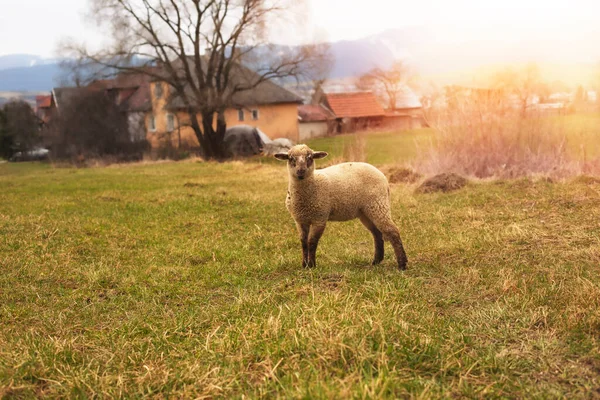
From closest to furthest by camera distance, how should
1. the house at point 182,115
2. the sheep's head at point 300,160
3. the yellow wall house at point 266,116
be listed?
1. the sheep's head at point 300,160
2. the house at point 182,115
3. the yellow wall house at point 266,116

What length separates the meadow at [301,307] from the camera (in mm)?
3625

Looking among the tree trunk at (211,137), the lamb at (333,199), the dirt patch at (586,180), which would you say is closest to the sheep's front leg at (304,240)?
the lamb at (333,199)

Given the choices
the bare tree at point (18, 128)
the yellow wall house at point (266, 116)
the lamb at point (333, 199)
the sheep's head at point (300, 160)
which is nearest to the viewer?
the sheep's head at point (300, 160)

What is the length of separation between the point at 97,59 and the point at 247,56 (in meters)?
8.69

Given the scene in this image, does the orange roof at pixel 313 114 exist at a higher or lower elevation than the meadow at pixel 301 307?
higher

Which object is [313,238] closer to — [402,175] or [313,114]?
[402,175]

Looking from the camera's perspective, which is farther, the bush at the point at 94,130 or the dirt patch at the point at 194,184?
the bush at the point at 94,130

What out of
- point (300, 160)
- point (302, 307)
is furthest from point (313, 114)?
point (302, 307)

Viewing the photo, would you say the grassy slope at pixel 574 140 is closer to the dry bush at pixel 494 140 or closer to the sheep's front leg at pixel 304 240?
the dry bush at pixel 494 140

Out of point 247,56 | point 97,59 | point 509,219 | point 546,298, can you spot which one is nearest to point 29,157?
point 97,59

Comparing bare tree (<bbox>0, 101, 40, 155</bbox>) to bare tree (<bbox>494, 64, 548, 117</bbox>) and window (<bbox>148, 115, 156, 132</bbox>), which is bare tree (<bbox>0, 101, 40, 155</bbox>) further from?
bare tree (<bbox>494, 64, 548, 117</bbox>)

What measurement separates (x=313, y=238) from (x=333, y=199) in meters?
0.56

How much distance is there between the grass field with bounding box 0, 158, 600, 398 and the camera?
11.9 ft

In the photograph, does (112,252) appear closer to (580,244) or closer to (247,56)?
(580,244)
